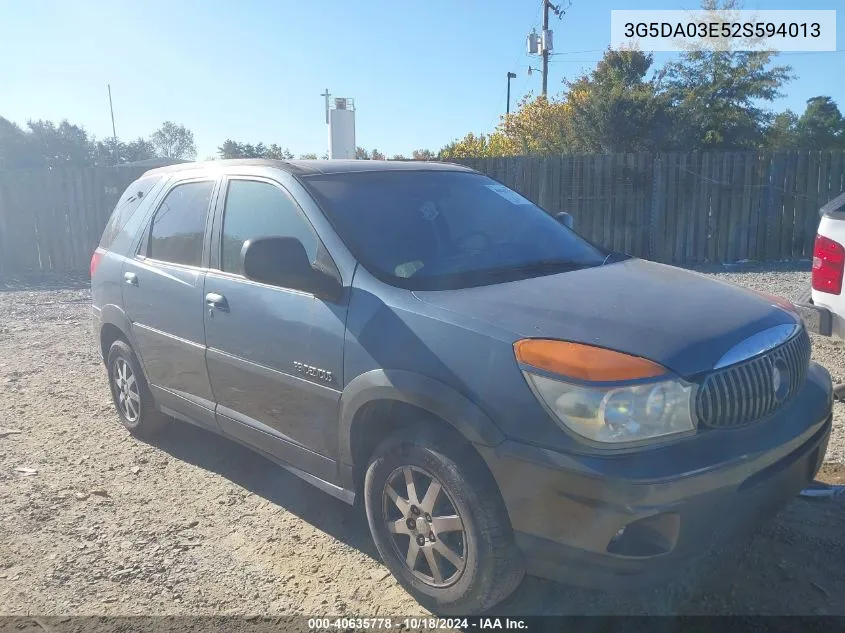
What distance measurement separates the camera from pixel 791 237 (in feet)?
41.1

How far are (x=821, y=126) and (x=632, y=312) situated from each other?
39.0 meters

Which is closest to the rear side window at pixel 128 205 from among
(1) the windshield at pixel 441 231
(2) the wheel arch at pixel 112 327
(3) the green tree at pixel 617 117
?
(2) the wheel arch at pixel 112 327

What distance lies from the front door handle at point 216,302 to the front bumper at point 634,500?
181cm

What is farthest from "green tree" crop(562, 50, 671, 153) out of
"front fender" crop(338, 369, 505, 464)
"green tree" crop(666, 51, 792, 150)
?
"front fender" crop(338, 369, 505, 464)

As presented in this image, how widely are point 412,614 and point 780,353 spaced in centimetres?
186

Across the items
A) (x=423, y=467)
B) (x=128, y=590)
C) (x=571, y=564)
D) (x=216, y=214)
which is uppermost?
(x=216, y=214)

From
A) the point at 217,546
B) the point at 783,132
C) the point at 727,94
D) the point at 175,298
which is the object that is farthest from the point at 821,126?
the point at 217,546

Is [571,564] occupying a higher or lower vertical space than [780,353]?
lower

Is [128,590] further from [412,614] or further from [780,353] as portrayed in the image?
[780,353]

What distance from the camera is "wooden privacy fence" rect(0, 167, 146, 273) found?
43.9 feet

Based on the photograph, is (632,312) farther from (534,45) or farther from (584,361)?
(534,45)

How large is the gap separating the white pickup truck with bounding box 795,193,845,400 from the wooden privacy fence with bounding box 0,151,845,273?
323 inches

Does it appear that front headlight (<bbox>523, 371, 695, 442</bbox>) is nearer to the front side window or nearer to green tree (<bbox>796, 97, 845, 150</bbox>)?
the front side window

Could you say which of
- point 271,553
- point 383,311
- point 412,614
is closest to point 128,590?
point 271,553
